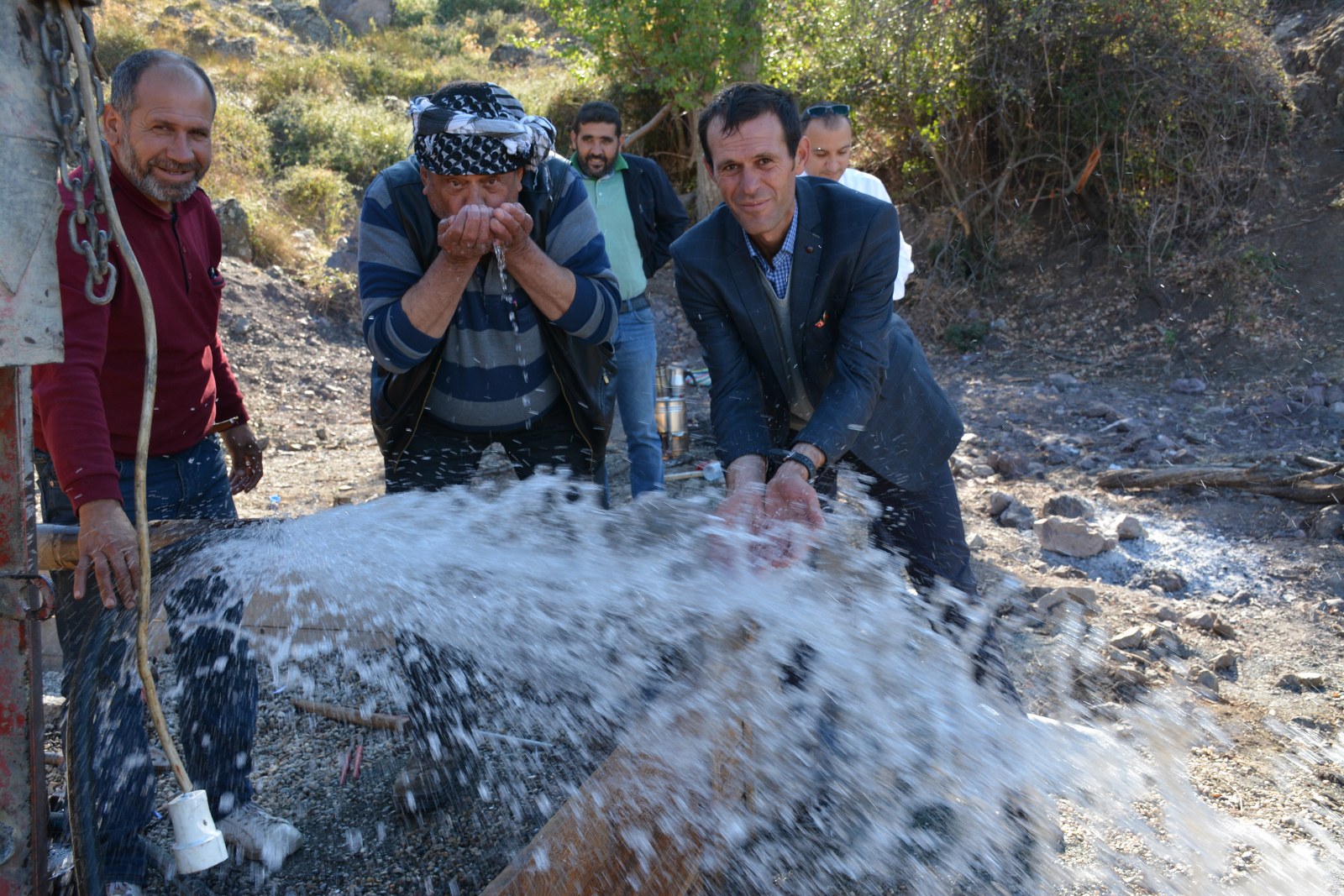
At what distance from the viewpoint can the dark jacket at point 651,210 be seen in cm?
514

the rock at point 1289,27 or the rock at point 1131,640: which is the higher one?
the rock at point 1289,27

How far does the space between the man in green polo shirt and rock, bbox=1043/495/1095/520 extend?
7.30ft

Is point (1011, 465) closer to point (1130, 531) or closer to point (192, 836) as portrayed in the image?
point (1130, 531)

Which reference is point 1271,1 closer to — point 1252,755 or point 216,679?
point 1252,755

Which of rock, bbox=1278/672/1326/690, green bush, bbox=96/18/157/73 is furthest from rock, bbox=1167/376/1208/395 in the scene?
green bush, bbox=96/18/157/73

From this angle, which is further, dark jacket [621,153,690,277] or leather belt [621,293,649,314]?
dark jacket [621,153,690,277]

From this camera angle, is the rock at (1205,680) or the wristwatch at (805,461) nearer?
the wristwatch at (805,461)

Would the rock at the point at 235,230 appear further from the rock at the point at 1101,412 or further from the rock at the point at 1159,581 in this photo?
the rock at the point at 1159,581

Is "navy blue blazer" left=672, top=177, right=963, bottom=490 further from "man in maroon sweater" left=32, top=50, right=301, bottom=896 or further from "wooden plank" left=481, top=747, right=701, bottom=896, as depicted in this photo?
"man in maroon sweater" left=32, top=50, right=301, bottom=896

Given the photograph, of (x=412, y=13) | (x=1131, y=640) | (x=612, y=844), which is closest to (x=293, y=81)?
(x=412, y=13)

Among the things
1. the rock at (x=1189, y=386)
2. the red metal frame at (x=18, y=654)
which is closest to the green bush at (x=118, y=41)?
the rock at (x=1189, y=386)

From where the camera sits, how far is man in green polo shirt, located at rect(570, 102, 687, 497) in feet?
15.3

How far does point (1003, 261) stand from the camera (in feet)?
31.9

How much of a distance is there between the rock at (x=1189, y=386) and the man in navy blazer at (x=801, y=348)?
204 inches
